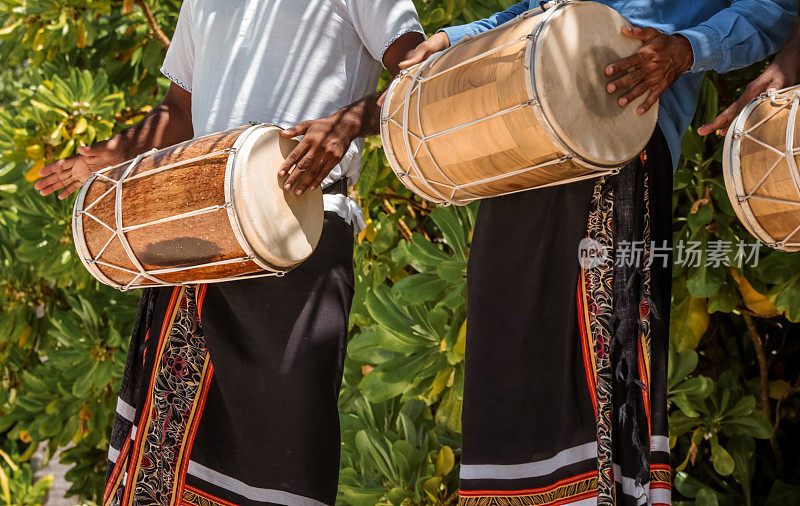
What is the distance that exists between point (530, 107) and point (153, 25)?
2263mm

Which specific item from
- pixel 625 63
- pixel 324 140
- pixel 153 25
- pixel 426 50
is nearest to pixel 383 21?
pixel 426 50

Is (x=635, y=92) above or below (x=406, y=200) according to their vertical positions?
below

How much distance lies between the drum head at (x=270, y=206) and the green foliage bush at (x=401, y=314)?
0.72 metres

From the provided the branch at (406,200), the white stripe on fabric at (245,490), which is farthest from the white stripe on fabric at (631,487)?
the branch at (406,200)

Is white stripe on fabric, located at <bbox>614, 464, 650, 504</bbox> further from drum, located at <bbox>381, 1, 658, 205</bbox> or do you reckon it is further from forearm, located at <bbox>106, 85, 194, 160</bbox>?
forearm, located at <bbox>106, 85, 194, 160</bbox>

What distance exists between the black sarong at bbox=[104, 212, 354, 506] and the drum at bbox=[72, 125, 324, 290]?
10cm

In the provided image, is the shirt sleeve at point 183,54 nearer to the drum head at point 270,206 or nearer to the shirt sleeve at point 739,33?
the drum head at point 270,206

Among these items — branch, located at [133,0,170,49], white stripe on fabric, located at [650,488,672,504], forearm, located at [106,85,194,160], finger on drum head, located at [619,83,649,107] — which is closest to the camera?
finger on drum head, located at [619,83,649,107]

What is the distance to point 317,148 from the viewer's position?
157 centimetres

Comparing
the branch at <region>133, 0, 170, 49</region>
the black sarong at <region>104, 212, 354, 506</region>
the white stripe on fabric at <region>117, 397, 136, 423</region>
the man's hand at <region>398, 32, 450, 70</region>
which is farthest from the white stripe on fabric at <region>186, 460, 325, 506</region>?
the branch at <region>133, 0, 170, 49</region>

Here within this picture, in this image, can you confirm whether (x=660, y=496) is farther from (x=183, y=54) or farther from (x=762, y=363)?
(x=183, y=54)

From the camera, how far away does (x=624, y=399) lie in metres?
1.46

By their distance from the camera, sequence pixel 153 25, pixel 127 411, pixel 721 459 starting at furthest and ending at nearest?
pixel 153 25, pixel 721 459, pixel 127 411

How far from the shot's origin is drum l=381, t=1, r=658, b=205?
1.31 m
